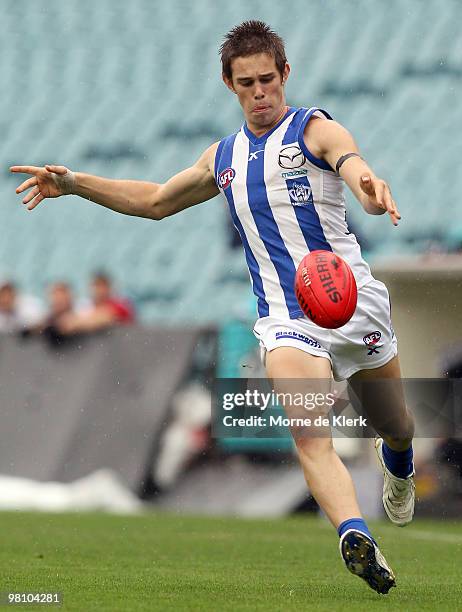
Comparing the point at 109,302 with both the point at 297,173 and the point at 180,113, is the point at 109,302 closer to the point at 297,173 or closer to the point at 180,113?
the point at 180,113

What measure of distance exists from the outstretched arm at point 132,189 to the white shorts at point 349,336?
657 mm

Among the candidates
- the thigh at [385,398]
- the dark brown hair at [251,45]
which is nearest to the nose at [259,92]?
the dark brown hair at [251,45]

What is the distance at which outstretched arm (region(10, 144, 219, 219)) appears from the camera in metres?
5.09

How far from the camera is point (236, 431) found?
8.76 m

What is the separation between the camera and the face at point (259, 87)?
Result: 4.65m

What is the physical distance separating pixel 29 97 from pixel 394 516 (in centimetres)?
1040

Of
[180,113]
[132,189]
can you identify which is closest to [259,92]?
[132,189]

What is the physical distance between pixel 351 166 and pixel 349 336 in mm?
723

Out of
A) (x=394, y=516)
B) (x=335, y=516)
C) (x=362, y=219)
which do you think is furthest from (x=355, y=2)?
(x=335, y=516)

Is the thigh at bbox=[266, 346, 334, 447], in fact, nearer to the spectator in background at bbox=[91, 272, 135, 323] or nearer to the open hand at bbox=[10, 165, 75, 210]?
the open hand at bbox=[10, 165, 75, 210]

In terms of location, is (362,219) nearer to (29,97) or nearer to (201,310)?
(201,310)

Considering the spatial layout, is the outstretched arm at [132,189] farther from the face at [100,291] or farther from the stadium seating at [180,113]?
the stadium seating at [180,113]

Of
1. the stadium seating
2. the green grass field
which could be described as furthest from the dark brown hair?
the stadium seating

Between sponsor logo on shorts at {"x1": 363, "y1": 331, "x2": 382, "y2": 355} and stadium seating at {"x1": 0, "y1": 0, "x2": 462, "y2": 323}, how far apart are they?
620 cm
